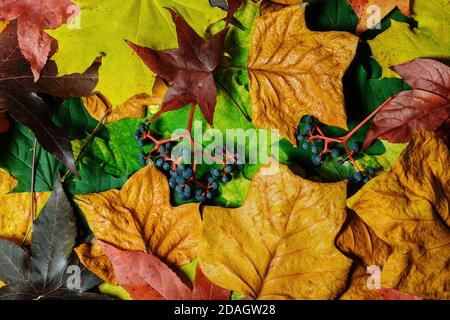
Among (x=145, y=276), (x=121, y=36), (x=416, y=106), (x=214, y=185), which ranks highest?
(x=121, y=36)

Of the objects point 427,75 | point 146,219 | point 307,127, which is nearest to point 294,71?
point 307,127

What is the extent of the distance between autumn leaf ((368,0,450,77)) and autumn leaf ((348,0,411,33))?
0.02 m

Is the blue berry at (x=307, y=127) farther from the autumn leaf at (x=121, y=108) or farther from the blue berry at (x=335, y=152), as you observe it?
the autumn leaf at (x=121, y=108)

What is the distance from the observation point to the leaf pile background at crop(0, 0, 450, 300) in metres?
0.58

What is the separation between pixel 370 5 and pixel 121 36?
1.18 feet

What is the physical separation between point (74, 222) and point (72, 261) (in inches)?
2.2

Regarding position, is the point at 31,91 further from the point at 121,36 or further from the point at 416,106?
the point at 416,106

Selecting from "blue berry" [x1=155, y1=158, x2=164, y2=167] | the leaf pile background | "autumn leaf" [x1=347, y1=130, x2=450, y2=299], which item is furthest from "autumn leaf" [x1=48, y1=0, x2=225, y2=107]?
"autumn leaf" [x1=347, y1=130, x2=450, y2=299]

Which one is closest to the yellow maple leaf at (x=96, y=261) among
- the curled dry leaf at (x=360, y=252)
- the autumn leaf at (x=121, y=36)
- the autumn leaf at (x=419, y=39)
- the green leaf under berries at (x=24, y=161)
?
the green leaf under berries at (x=24, y=161)

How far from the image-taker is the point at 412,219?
0.58m

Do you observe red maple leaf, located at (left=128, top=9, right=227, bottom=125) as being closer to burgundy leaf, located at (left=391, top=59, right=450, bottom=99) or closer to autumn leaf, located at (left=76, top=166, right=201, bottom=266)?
autumn leaf, located at (left=76, top=166, right=201, bottom=266)

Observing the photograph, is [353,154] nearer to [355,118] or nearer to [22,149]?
[355,118]

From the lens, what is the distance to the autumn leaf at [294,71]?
1.98ft

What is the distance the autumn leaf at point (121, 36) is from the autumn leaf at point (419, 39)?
0.25 meters
